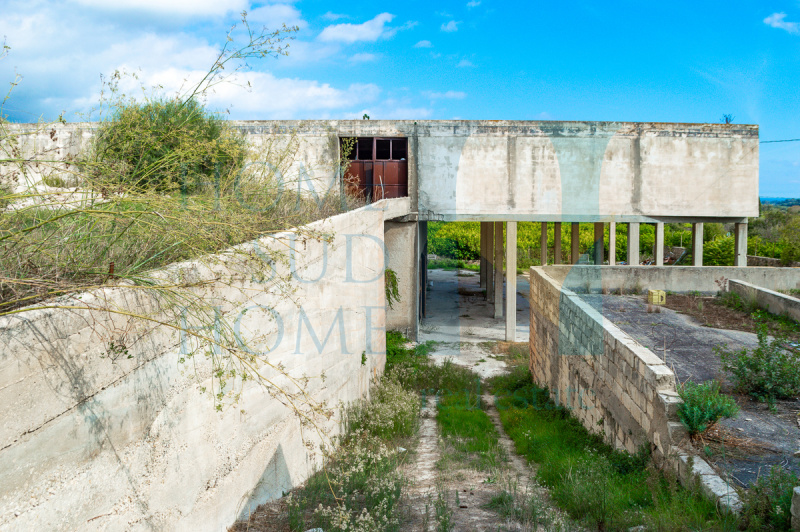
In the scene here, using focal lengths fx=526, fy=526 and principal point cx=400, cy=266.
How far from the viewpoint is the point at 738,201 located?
13578 mm

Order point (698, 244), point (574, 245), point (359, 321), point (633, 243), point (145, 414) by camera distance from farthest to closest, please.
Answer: point (574, 245) → point (698, 244) → point (633, 243) → point (359, 321) → point (145, 414)

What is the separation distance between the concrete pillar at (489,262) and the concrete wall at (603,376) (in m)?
8.44

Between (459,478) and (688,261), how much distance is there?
21.5 m

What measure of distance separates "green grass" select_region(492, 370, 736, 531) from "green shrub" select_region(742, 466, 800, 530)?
13cm

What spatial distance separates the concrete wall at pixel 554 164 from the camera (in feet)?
43.1

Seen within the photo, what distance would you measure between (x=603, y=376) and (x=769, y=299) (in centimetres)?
488

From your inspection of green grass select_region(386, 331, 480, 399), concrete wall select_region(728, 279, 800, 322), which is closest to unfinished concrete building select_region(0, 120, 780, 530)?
green grass select_region(386, 331, 480, 399)

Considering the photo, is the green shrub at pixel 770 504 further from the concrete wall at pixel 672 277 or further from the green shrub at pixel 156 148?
the concrete wall at pixel 672 277

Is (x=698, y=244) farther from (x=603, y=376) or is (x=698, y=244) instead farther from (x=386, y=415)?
(x=386, y=415)

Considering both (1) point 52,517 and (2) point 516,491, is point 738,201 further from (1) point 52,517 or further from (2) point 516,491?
(1) point 52,517

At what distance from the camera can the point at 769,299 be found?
9141 millimetres

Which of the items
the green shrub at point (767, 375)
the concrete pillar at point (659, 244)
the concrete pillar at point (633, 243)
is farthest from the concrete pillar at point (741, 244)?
the green shrub at point (767, 375)

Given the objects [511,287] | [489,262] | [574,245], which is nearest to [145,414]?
[511,287]

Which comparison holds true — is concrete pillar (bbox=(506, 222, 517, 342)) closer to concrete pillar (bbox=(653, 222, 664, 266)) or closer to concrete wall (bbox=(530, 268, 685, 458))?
concrete wall (bbox=(530, 268, 685, 458))
